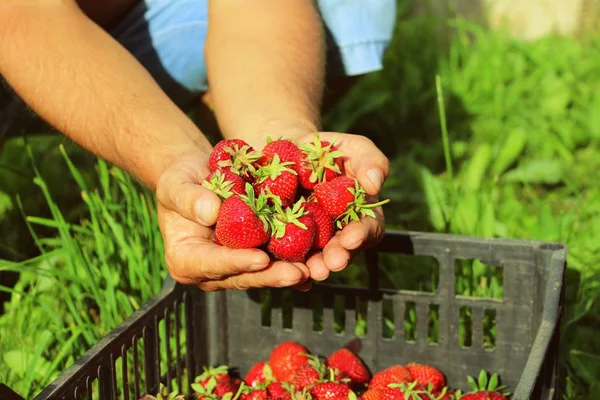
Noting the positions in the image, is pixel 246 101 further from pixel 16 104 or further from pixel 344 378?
pixel 16 104

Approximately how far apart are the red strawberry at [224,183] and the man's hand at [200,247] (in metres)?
0.03

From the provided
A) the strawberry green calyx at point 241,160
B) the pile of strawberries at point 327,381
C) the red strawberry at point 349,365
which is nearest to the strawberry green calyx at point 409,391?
the pile of strawberries at point 327,381

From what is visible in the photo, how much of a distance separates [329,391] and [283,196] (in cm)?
38

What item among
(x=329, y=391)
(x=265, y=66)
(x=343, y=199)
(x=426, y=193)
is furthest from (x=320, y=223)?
(x=426, y=193)

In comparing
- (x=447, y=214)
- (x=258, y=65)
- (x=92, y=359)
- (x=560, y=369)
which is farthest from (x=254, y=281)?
(x=447, y=214)

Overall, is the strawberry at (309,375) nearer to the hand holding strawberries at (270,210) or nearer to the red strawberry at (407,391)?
the red strawberry at (407,391)

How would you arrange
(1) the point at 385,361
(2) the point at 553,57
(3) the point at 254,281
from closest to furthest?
(3) the point at 254,281 < (1) the point at 385,361 < (2) the point at 553,57

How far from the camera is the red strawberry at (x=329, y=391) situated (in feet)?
5.36

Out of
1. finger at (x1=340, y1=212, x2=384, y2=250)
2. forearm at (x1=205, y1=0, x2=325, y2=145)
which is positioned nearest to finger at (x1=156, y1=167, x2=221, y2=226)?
finger at (x1=340, y1=212, x2=384, y2=250)

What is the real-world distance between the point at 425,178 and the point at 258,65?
0.76 meters

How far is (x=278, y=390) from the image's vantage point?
5.63 ft

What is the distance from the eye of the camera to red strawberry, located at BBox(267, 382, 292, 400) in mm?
1682

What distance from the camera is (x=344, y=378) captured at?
5.75 ft

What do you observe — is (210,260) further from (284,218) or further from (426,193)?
(426,193)
